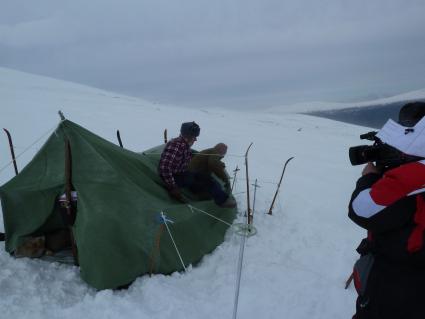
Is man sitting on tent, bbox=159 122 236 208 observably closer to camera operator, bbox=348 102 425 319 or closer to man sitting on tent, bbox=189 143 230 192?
man sitting on tent, bbox=189 143 230 192

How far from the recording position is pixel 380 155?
2041 millimetres

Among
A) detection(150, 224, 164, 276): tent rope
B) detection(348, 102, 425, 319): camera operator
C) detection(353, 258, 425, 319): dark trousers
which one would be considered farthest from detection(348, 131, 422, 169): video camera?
detection(150, 224, 164, 276): tent rope

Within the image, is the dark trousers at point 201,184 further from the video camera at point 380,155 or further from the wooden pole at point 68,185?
the video camera at point 380,155

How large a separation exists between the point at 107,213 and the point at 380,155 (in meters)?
3.00

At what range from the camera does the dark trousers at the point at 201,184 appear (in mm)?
5574

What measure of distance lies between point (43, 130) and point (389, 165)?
14.6 m

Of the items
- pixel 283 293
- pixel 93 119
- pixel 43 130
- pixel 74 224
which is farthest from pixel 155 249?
pixel 93 119

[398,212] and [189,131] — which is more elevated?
[398,212]

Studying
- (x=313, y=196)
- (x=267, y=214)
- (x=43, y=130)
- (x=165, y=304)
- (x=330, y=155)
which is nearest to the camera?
(x=165, y=304)

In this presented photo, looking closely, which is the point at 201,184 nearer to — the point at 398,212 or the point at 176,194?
the point at 176,194

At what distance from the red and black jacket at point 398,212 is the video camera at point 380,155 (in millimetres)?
136

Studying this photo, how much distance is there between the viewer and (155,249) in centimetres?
418

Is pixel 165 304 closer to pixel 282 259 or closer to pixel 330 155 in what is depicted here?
pixel 282 259

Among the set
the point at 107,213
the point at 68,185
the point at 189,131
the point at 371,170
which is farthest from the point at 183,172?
the point at 371,170
